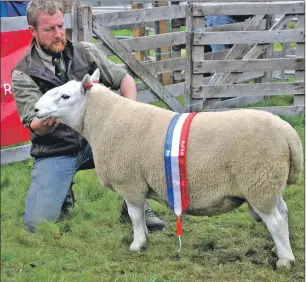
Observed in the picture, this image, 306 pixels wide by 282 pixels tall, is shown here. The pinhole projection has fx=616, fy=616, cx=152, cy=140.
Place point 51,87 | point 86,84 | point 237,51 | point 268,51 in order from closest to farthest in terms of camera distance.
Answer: point 86,84, point 51,87, point 237,51, point 268,51

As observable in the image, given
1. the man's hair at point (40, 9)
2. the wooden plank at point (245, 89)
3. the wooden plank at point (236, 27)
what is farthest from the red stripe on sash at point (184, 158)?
the wooden plank at point (236, 27)

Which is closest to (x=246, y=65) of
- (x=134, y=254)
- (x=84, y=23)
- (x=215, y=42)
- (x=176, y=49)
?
(x=215, y=42)

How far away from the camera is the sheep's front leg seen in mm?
4293

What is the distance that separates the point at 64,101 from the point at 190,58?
12.2 feet

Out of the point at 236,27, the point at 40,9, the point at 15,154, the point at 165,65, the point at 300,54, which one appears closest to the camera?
the point at 40,9

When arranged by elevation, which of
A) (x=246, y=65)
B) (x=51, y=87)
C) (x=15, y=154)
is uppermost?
(x=51, y=87)

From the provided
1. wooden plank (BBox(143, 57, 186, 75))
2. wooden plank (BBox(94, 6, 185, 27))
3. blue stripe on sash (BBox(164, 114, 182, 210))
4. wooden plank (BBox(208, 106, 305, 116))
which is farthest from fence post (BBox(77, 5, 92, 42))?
blue stripe on sash (BBox(164, 114, 182, 210))

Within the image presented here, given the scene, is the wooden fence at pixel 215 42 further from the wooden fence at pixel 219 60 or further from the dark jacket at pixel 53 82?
the dark jacket at pixel 53 82

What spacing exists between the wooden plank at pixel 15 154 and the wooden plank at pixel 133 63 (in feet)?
5.20

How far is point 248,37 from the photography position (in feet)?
25.2

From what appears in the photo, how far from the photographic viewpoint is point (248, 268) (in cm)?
402

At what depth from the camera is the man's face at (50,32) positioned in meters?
4.58

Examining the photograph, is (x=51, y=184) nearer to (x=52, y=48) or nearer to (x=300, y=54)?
(x=52, y=48)

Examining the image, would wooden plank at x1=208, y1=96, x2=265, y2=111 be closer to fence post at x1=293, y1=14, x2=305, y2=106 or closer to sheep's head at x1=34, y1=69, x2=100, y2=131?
fence post at x1=293, y1=14, x2=305, y2=106
